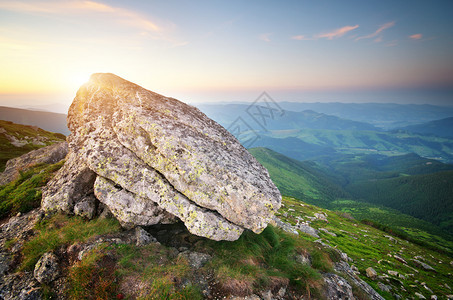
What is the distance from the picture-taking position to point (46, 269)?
841 centimetres

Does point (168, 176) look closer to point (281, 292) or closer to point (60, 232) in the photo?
point (60, 232)

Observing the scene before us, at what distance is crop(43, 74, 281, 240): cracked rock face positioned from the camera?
1086cm

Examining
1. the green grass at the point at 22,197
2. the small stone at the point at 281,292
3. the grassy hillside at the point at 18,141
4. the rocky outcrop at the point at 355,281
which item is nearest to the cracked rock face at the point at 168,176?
the green grass at the point at 22,197

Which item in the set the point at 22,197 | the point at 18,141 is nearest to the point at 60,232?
the point at 22,197

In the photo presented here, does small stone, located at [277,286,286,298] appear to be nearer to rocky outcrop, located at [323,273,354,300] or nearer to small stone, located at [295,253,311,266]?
rocky outcrop, located at [323,273,354,300]

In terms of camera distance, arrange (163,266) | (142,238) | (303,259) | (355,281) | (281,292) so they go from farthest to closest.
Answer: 1. (355,281)
2. (303,259)
3. (142,238)
4. (281,292)
5. (163,266)

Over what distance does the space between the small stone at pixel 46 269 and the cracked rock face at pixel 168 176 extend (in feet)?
10.1

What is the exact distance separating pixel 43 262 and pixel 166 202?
5.88 meters

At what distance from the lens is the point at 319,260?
1352cm

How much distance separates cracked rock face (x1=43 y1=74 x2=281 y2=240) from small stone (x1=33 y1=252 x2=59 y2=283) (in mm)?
3084

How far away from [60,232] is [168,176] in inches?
250

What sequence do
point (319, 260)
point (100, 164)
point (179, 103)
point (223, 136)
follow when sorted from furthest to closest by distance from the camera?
point (179, 103) < point (223, 136) < point (319, 260) < point (100, 164)

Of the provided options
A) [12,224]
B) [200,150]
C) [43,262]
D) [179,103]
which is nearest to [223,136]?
[200,150]

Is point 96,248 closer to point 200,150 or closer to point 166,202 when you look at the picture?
point 166,202
